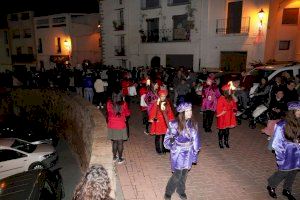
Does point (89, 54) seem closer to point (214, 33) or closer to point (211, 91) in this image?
point (214, 33)

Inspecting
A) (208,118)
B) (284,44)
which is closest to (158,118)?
(208,118)

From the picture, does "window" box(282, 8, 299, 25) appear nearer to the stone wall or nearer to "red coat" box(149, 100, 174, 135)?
the stone wall

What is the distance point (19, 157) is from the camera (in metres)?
11.6

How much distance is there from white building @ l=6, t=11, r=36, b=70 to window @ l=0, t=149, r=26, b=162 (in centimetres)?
3387

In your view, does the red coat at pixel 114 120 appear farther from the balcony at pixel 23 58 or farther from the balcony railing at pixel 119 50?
the balcony at pixel 23 58

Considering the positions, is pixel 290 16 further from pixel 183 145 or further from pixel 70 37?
pixel 70 37

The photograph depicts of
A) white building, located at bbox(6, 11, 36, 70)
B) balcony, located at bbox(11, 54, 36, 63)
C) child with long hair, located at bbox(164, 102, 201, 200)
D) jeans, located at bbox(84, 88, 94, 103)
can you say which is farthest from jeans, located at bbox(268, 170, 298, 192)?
balcony, located at bbox(11, 54, 36, 63)

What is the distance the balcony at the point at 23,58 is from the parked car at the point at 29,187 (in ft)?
133

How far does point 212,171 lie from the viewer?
7195mm

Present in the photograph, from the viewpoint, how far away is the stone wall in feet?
22.1

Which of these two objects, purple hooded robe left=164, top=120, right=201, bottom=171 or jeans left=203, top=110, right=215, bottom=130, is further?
jeans left=203, top=110, right=215, bottom=130

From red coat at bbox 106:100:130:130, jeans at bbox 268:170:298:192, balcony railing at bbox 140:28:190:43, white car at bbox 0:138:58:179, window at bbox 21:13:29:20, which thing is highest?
window at bbox 21:13:29:20

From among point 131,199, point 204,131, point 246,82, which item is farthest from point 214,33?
point 131,199

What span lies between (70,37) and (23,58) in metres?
13.7
